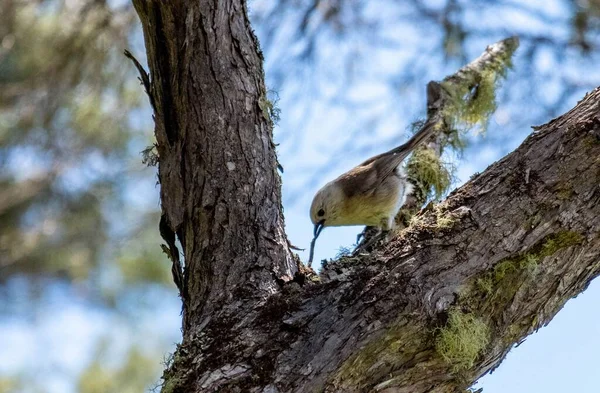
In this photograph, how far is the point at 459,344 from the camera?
1.69m

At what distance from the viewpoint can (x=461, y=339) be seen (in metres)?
1.69

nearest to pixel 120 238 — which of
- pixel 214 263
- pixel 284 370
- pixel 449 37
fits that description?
pixel 449 37

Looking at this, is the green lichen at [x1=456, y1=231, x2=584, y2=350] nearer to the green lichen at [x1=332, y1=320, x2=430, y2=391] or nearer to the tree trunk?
the tree trunk

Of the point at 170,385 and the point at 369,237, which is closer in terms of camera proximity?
the point at 170,385

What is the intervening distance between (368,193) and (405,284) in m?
1.75

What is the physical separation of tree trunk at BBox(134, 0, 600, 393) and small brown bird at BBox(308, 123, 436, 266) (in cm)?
119

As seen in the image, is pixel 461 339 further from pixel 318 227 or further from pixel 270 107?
pixel 318 227

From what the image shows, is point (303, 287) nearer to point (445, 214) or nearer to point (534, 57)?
point (445, 214)

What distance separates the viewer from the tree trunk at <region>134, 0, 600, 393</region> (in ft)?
5.62

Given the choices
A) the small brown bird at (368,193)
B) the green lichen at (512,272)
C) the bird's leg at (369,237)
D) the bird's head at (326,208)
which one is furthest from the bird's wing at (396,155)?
the green lichen at (512,272)

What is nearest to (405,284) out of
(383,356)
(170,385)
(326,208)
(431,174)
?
(383,356)

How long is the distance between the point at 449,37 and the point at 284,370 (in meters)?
3.31

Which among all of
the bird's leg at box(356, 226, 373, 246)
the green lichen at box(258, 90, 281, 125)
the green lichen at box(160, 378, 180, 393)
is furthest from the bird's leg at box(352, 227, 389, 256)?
the green lichen at box(160, 378, 180, 393)

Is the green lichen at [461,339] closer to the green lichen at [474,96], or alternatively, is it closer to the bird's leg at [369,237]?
the bird's leg at [369,237]
